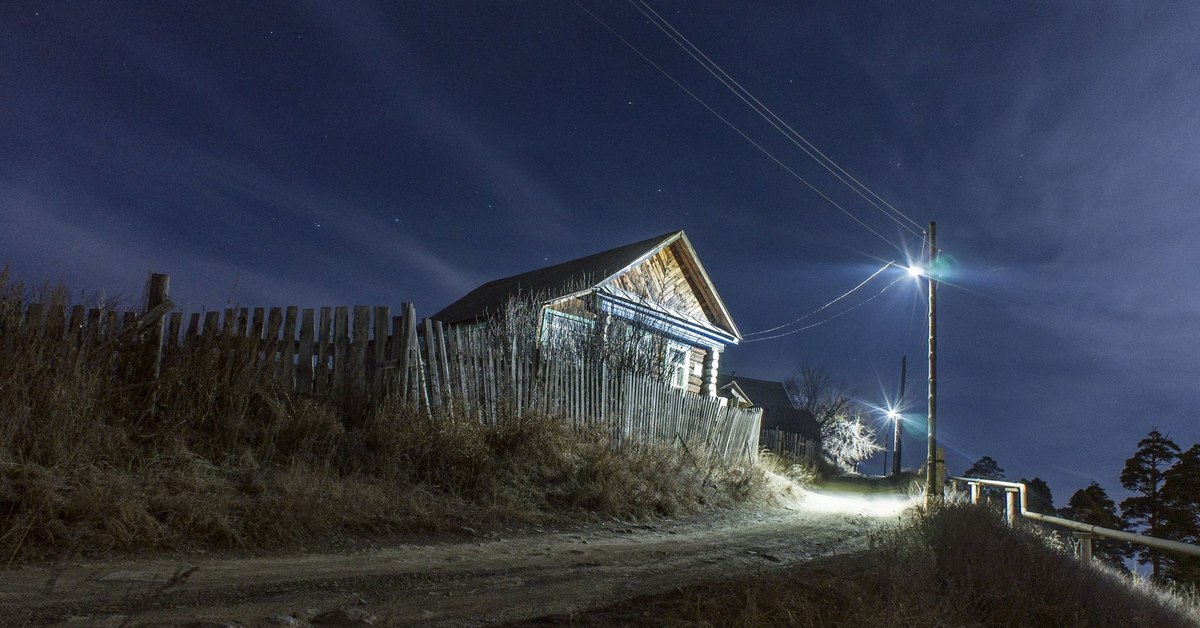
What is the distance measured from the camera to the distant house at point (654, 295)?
1866 centimetres

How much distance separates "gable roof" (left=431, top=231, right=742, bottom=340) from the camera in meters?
20.3

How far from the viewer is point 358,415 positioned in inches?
343

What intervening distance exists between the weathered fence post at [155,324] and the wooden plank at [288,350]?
134cm

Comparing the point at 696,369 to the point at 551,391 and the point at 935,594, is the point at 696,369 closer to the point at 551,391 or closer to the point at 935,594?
the point at 551,391

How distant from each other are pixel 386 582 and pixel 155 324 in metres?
5.37

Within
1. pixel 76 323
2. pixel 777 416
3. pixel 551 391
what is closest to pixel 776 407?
pixel 777 416

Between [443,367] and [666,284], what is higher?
[666,284]

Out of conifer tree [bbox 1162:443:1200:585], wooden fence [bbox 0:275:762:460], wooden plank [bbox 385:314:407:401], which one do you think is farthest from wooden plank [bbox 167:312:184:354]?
conifer tree [bbox 1162:443:1200:585]

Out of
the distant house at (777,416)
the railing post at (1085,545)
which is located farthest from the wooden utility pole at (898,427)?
the railing post at (1085,545)

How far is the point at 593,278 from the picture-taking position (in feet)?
63.3

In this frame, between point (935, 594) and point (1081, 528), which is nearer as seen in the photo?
point (935, 594)

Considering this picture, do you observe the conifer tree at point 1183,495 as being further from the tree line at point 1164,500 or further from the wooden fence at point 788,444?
the wooden fence at point 788,444

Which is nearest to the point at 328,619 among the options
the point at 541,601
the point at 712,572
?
the point at 541,601

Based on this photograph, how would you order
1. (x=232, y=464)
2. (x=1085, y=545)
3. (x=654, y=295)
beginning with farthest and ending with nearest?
(x=654, y=295) → (x=1085, y=545) → (x=232, y=464)
